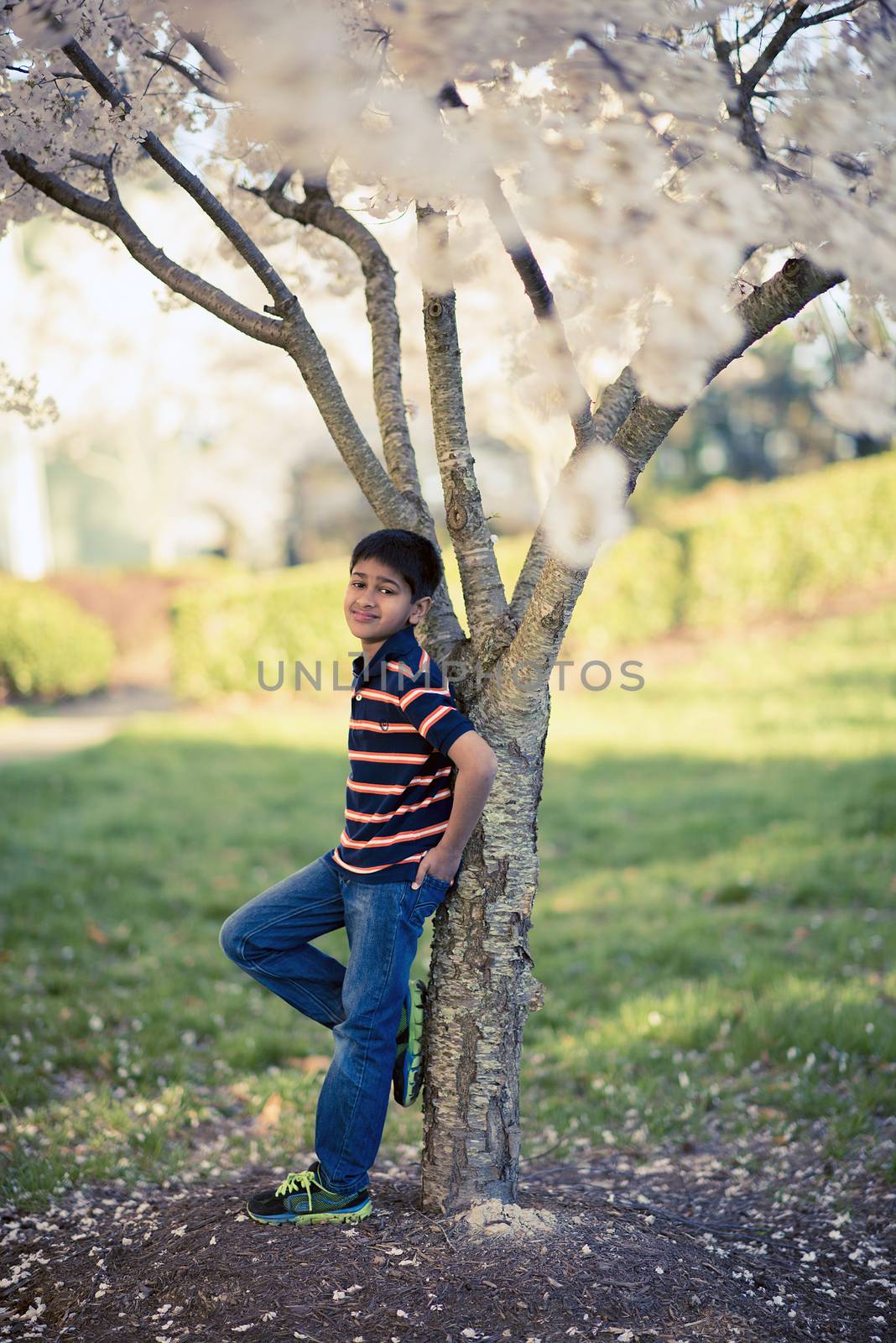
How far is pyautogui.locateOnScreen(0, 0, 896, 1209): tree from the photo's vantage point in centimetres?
165

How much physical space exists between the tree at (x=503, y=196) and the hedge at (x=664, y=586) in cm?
862

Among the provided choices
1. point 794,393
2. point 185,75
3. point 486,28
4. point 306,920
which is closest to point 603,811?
point 306,920

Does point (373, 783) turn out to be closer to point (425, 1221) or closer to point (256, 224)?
point (425, 1221)

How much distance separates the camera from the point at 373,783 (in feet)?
7.39

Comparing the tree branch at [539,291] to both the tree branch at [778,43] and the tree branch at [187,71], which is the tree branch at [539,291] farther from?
the tree branch at [187,71]

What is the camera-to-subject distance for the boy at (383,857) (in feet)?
7.35

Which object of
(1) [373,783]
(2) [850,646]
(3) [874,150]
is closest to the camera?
(3) [874,150]

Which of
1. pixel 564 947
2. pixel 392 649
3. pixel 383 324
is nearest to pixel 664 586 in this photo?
pixel 564 947

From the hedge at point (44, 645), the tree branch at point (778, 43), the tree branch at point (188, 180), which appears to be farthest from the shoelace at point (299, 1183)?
the hedge at point (44, 645)

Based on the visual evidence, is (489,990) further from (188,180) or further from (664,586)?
(664,586)

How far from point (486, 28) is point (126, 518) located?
34490mm

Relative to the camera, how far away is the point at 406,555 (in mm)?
2316

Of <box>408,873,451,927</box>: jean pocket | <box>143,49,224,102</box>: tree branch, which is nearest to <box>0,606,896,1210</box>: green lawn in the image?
<box>408,873,451,927</box>: jean pocket

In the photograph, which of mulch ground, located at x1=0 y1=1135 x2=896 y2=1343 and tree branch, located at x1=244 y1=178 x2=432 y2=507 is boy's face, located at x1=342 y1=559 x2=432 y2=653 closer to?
tree branch, located at x1=244 y1=178 x2=432 y2=507
